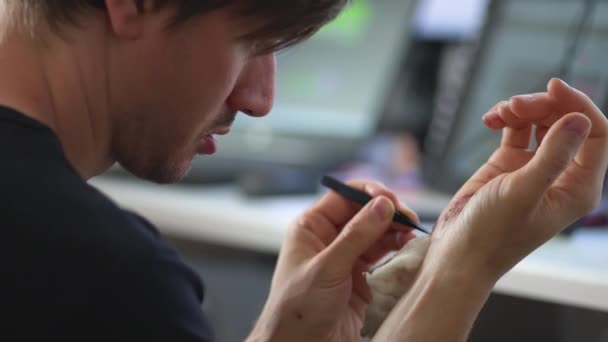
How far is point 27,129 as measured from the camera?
0.57m

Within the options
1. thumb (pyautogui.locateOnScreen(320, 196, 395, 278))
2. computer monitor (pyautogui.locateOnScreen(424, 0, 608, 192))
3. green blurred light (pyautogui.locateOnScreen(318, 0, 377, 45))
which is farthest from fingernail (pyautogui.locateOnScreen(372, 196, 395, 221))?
green blurred light (pyautogui.locateOnScreen(318, 0, 377, 45))

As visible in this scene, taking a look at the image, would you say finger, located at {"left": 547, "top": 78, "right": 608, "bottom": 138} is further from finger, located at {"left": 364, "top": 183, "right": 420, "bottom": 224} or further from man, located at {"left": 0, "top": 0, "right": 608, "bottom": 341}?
finger, located at {"left": 364, "top": 183, "right": 420, "bottom": 224}

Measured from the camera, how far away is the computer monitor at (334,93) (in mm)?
1484

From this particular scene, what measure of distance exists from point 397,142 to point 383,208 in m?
0.79

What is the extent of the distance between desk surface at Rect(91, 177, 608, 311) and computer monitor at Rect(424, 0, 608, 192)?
7 centimetres

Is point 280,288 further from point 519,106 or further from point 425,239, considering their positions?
point 519,106

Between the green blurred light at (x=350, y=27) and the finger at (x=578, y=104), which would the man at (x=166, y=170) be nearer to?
the finger at (x=578, y=104)

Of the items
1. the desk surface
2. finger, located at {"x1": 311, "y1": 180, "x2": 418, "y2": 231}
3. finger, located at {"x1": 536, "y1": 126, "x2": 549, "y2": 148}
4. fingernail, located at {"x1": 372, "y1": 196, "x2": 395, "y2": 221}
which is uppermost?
finger, located at {"x1": 536, "y1": 126, "x2": 549, "y2": 148}

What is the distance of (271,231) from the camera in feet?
3.61

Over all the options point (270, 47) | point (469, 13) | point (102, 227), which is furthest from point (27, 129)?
point (469, 13)

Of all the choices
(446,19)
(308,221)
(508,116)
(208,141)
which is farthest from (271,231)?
(446,19)

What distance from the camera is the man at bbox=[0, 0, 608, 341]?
532 millimetres

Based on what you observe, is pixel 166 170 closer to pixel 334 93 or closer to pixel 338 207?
pixel 338 207

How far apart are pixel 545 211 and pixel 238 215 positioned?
1.91 feet
